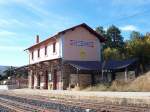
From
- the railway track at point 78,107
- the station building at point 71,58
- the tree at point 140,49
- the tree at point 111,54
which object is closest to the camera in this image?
the railway track at point 78,107

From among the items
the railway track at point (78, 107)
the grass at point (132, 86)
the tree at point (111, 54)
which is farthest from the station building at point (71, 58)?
the railway track at point (78, 107)

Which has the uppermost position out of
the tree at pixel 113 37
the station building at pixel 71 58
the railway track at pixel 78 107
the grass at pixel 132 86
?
the tree at pixel 113 37

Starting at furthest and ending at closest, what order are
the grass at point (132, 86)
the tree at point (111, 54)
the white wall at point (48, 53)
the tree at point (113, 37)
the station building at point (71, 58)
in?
the tree at point (113, 37) → the tree at point (111, 54) → the white wall at point (48, 53) → the station building at point (71, 58) → the grass at point (132, 86)

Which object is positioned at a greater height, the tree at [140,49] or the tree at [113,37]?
the tree at [113,37]

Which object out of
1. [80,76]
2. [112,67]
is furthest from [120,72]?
[80,76]

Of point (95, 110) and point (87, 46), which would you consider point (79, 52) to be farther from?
point (95, 110)

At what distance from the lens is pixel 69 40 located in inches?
1478

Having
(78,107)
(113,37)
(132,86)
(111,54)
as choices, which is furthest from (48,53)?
(78,107)

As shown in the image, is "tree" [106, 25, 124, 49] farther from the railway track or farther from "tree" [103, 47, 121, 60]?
the railway track

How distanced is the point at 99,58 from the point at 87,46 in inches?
76.7

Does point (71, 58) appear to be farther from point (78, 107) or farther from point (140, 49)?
point (78, 107)

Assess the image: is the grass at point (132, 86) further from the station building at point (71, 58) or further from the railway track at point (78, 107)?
the station building at point (71, 58)

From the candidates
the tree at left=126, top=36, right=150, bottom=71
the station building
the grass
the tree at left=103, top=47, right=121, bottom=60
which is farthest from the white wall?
the tree at left=126, top=36, right=150, bottom=71

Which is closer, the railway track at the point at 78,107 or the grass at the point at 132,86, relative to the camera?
the railway track at the point at 78,107
